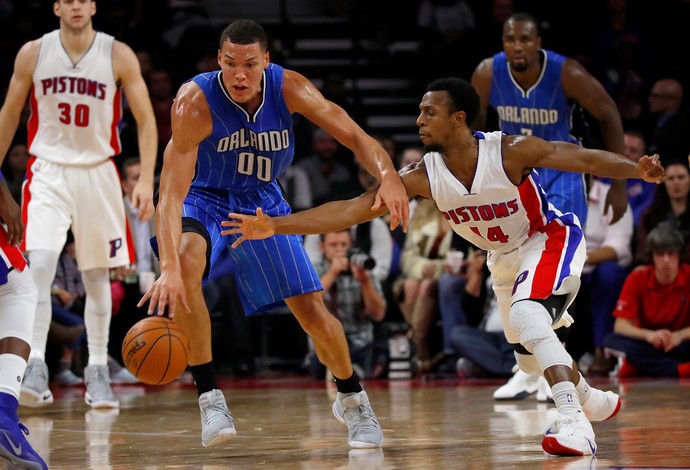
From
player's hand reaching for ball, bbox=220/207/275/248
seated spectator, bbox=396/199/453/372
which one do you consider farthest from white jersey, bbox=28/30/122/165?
seated spectator, bbox=396/199/453/372

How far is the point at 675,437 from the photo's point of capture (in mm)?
4820

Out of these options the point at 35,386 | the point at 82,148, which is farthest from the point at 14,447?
the point at 82,148

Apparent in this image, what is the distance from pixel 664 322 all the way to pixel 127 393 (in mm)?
3925

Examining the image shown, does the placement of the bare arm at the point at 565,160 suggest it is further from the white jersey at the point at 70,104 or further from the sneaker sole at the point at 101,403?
the sneaker sole at the point at 101,403

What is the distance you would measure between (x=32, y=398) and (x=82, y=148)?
5.01 feet

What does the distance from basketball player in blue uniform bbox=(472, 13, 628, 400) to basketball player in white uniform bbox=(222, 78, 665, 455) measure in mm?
1588

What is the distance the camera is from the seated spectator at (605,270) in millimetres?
8961

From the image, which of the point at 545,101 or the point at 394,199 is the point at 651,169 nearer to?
the point at 394,199

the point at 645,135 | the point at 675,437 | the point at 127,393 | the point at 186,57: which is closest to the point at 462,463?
the point at 675,437

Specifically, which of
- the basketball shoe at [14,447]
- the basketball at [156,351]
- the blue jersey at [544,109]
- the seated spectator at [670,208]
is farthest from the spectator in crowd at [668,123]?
the basketball shoe at [14,447]

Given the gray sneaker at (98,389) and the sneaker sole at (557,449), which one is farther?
the gray sneaker at (98,389)

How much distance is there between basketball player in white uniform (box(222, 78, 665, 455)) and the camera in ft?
15.2

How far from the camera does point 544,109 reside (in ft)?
22.3

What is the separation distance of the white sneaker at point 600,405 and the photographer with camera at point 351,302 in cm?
420
